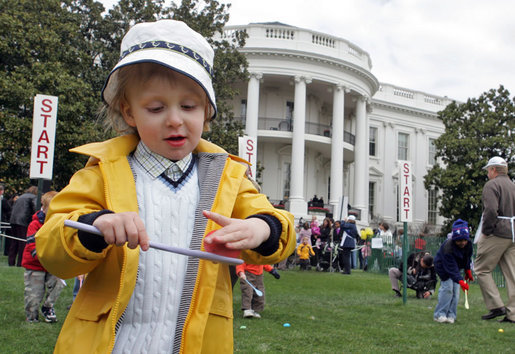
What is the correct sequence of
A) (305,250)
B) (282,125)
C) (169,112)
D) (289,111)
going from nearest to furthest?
(169,112), (305,250), (282,125), (289,111)

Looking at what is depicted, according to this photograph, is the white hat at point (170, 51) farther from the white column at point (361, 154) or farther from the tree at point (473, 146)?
the white column at point (361, 154)

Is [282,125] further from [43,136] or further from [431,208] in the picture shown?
[43,136]

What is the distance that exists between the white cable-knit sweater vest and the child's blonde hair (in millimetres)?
234

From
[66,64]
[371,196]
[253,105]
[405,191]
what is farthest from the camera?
[371,196]

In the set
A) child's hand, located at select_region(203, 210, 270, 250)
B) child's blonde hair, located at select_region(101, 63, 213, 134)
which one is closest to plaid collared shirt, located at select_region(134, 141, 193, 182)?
child's blonde hair, located at select_region(101, 63, 213, 134)

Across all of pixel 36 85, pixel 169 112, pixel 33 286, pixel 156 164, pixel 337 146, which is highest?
pixel 337 146

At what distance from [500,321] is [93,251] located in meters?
7.60

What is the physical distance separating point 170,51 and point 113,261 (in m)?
0.67

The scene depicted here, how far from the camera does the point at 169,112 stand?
1.76 meters

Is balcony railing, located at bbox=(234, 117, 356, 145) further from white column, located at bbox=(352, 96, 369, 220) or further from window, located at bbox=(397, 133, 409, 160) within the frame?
window, located at bbox=(397, 133, 409, 160)

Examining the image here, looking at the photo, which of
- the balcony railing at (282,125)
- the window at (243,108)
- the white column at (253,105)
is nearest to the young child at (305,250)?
the white column at (253,105)

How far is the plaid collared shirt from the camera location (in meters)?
1.87

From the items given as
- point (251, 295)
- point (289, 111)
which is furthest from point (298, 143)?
point (251, 295)

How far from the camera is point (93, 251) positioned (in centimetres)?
150
